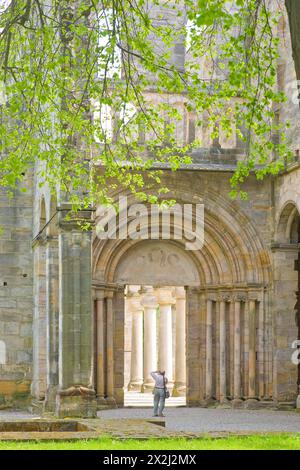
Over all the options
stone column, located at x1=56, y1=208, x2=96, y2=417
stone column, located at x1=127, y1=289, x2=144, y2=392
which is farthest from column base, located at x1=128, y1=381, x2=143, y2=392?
stone column, located at x1=56, y1=208, x2=96, y2=417

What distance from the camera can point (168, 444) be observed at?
10.6 metres

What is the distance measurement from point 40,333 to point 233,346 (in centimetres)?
415

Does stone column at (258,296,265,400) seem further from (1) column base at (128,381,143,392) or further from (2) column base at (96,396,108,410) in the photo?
(1) column base at (128,381,143,392)

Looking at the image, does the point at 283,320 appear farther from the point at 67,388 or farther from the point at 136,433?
the point at 136,433

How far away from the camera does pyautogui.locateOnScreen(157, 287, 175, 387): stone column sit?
105 ft

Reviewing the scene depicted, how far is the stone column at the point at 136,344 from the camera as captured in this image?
34.4m

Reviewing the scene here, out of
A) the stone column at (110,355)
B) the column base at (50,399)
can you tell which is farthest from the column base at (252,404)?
the column base at (50,399)

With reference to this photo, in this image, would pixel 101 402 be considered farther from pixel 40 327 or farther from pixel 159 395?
pixel 40 327

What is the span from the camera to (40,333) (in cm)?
2270

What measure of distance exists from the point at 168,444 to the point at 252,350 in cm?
1291

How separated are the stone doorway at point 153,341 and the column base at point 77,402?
32.2 ft

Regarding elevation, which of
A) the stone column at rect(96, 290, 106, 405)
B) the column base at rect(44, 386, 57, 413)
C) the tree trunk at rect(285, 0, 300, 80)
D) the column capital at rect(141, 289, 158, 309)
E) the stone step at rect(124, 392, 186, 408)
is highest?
the tree trunk at rect(285, 0, 300, 80)
